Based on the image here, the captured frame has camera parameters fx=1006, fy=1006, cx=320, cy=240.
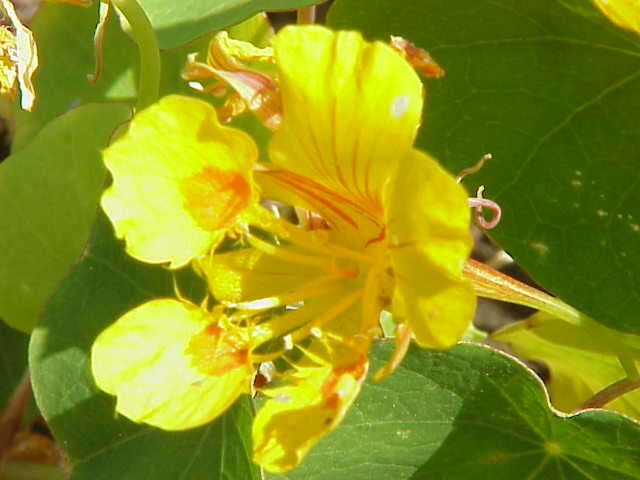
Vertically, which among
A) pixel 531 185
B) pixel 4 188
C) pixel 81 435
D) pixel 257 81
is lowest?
pixel 81 435

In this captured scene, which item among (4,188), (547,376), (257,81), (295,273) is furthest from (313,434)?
(547,376)

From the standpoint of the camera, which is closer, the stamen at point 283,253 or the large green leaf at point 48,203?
the stamen at point 283,253

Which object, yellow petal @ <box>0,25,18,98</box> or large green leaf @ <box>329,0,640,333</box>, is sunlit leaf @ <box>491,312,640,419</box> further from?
yellow petal @ <box>0,25,18,98</box>

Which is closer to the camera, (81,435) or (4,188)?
(81,435)

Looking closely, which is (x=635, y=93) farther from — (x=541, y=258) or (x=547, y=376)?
(x=547, y=376)

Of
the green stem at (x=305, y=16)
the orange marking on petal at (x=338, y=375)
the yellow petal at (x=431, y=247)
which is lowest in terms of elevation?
the orange marking on petal at (x=338, y=375)

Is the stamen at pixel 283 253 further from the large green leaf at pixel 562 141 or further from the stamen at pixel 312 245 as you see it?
the large green leaf at pixel 562 141

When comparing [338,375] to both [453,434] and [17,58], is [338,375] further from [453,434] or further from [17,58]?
[17,58]

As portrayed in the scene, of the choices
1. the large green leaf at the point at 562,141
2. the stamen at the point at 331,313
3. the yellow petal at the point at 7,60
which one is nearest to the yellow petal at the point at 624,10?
the large green leaf at the point at 562,141
